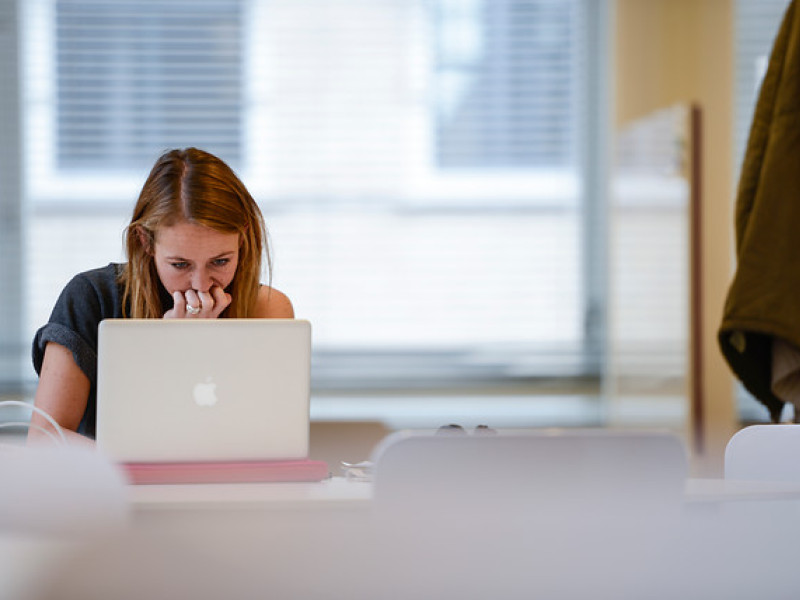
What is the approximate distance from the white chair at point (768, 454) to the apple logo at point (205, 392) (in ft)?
2.55

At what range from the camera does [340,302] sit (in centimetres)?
356

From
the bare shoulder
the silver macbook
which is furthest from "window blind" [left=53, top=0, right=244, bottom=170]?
the silver macbook

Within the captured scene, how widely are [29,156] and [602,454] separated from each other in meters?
2.97

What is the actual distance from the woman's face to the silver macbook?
0.54 m

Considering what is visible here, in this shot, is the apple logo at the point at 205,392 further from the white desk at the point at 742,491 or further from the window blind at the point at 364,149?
the window blind at the point at 364,149

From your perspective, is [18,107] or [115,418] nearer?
[115,418]

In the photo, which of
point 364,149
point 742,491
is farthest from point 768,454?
point 364,149

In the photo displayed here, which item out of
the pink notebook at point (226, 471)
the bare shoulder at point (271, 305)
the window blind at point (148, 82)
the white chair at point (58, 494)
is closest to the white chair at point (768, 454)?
the pink notebook at point (226, 471)

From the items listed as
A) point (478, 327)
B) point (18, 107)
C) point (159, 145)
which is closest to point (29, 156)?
point (18, 107)

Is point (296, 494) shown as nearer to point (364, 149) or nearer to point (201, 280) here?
point (201, 280)

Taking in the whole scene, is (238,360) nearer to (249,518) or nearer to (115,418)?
(115,418)

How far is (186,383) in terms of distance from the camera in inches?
55.4

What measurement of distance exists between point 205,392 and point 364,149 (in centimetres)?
224

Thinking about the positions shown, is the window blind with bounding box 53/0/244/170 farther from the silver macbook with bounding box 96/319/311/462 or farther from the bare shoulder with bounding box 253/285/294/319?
the silver macbook with bounding box 96/319/311/462
